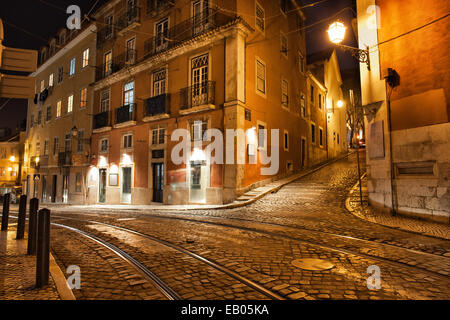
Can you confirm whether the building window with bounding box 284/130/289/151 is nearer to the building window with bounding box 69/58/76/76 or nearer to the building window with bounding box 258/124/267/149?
the building window with bounding box 258/124/267/149

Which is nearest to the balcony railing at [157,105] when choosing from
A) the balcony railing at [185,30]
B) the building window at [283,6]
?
the balcony railing at [185,30]

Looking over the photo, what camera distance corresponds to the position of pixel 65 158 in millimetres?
24812

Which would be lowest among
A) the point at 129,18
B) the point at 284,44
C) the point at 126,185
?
the point at 126,185

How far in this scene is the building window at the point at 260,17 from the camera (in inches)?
658

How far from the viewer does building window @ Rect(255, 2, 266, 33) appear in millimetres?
16703

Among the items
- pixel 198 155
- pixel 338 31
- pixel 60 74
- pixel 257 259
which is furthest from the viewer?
pixel 60 74

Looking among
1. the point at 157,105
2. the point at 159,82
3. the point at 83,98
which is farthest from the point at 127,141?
the point at 83,98

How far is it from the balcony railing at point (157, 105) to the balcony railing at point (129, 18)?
6.60m

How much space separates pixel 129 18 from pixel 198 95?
10.2 m

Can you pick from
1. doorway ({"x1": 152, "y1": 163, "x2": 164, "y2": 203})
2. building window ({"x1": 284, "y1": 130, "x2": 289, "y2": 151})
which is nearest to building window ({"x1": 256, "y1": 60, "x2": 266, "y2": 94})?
building window ({"x1": 284, "y1": 130, "x2": 289, "y2": 151})

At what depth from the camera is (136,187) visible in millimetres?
18562

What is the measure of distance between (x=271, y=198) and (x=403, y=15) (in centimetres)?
872

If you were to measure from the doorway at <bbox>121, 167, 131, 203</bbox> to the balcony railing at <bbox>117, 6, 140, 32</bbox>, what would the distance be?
35.7 feet

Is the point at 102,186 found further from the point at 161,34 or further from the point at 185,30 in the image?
the point at 185,30
